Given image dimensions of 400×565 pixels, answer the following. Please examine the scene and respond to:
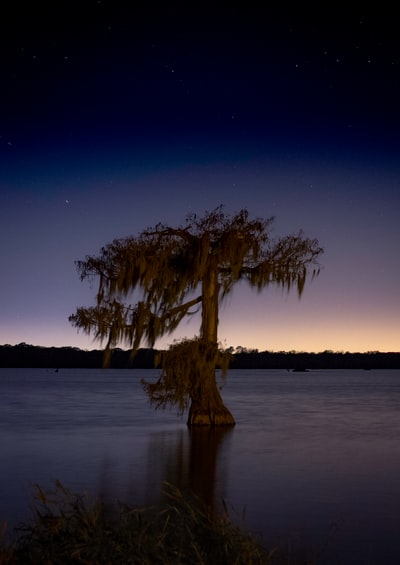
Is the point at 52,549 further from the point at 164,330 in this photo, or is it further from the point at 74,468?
the point at 164,330

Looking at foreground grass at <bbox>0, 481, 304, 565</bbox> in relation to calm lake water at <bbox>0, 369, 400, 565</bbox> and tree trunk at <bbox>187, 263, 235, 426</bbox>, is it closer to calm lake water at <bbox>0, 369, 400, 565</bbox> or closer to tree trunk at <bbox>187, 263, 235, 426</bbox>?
calm lake water at <bbox>0, 369, 400, 565</bbox>

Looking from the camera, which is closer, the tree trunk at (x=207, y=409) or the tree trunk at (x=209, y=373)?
the tree trunk at (x=209, y=373)

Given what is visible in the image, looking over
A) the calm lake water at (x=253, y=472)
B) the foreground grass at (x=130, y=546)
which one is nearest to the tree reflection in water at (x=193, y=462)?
the calm lake water at (x=253, y=472)

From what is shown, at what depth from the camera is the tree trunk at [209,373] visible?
83.7 feet

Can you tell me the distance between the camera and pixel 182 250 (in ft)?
85.7

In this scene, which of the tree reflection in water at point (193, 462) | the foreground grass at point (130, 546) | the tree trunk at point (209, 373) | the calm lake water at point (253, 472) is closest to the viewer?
the foreground grass at point (130, 546)

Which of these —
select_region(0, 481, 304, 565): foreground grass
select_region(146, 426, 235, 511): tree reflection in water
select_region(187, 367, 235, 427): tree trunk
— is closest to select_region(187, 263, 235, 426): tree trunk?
select_region(187, 367, 235, 427): tree trunk

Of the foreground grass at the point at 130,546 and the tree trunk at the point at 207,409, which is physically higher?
the tree trunk at the point at 207,409

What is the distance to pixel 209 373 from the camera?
2558 cm

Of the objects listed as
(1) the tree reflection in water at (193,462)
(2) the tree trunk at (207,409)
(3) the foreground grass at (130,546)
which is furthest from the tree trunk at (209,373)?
(3) the foreground grass at (130,546)

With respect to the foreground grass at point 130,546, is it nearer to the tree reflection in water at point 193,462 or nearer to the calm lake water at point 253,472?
the calm lake water at point 253,472

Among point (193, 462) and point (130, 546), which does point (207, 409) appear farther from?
point (130, 546)

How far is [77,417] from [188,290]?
18.0 m

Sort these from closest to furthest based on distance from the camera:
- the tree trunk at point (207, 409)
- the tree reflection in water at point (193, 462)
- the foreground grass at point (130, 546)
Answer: the foreground grass at point (130, 546) < the tree reflection in water at point (193, 462) < the tree trunk at point (207, 409)
